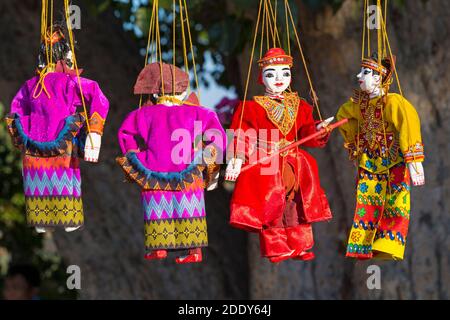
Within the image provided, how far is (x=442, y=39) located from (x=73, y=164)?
2.44 metres

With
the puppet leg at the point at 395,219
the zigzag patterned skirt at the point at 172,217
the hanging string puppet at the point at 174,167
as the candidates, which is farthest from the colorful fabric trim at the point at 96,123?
the puppet leg at the point at 395,219

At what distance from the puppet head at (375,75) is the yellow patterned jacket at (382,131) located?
0.05 meters

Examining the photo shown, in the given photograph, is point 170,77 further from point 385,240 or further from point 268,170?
point 385,240

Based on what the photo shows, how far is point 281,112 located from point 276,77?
15 centimetres

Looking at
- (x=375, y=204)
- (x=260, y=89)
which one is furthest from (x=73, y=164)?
(x=260, y=89)

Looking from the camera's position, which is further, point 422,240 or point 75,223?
point 422,240

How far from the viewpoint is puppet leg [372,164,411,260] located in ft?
17.8

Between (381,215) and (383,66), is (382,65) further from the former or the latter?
(381,215)

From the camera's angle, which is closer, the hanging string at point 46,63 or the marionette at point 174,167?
the marionette at point 174,167

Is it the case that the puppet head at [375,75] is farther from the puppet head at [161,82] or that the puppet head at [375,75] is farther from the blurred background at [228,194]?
the blurred background at [228,194]

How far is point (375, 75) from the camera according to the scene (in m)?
5.48

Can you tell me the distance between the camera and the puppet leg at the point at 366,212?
5508mm

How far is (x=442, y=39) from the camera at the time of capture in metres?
7.00
